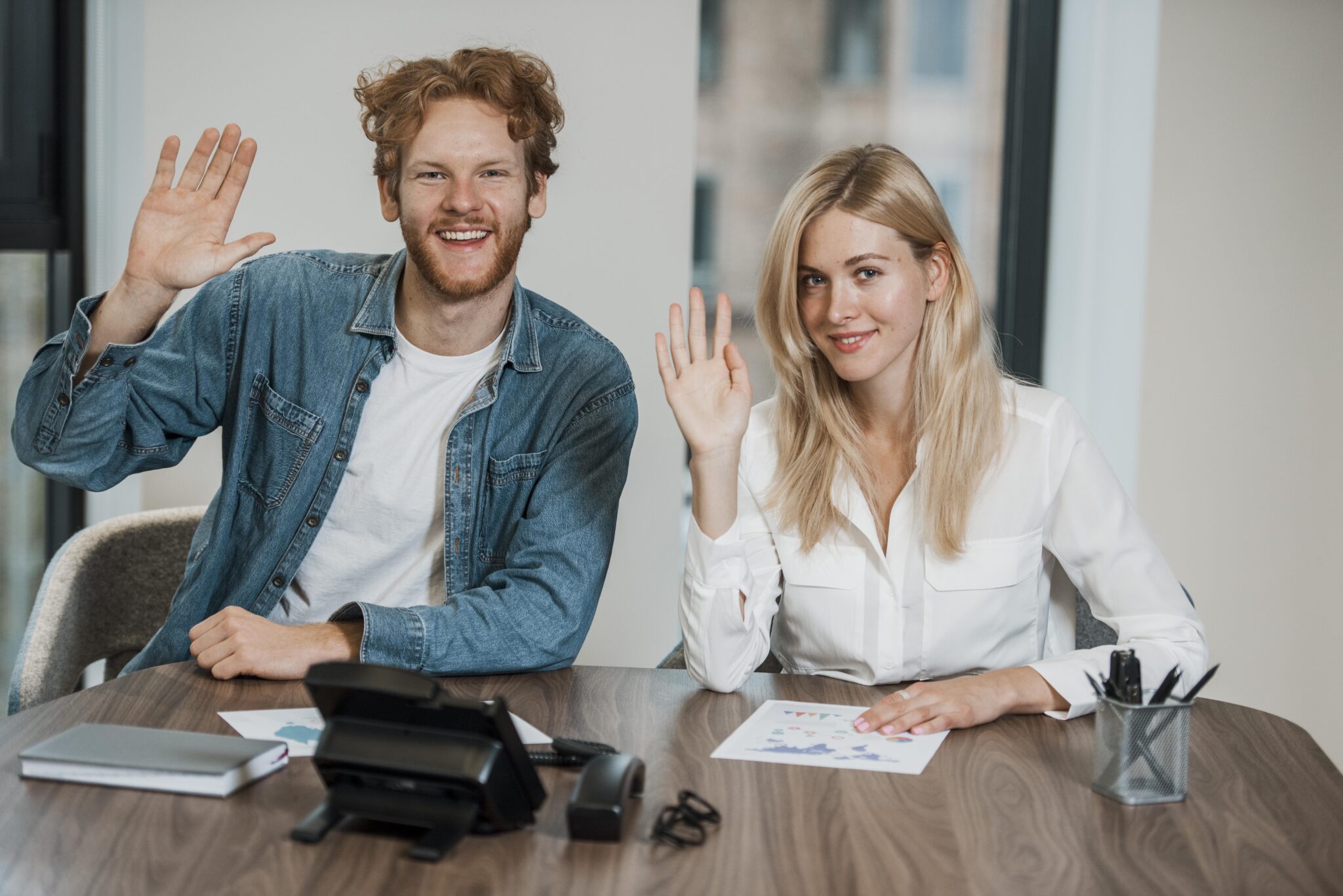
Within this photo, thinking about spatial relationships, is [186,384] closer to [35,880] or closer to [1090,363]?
[35,880]

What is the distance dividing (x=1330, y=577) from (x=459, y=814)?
98.7 inches

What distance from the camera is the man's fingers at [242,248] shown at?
Result: 5.53 ft

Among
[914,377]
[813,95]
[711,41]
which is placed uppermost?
[711,41]

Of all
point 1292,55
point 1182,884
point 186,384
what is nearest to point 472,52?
point 186,384

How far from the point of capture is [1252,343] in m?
2.77

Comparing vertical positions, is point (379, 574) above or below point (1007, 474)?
below

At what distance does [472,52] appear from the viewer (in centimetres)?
193

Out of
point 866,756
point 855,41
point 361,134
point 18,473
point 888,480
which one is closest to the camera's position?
point 866,756

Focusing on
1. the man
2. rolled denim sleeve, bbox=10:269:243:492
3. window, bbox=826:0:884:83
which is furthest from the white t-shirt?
window, bbox=826:0:884:83

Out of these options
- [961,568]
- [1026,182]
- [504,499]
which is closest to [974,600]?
[961,568]

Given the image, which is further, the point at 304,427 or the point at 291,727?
the point at 304,427

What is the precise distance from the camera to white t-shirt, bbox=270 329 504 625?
187 cm

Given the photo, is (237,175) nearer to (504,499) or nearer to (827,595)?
(504,499)

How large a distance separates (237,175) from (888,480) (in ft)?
3.58
